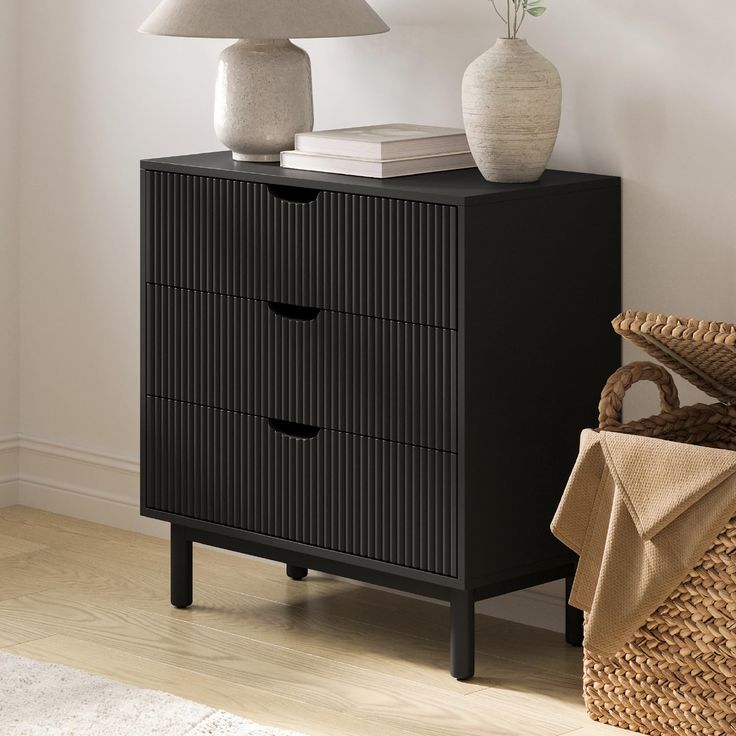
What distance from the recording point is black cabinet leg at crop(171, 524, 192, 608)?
291 cm

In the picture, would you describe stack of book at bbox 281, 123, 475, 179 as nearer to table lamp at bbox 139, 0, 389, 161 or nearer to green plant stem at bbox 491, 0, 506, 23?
table lamp at bbox 139, 0, 389, 161

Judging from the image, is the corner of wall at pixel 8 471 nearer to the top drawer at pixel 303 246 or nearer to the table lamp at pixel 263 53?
the top drawer at pixel 303 246

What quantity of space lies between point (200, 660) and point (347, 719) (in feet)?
1.16

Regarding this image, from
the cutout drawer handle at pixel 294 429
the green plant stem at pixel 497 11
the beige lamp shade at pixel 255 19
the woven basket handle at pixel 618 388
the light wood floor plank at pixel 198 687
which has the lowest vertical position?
the light wood floor plank at pixel 198 687

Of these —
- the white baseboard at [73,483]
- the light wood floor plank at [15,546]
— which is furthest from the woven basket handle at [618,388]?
the light wood floor plank at [15,546]

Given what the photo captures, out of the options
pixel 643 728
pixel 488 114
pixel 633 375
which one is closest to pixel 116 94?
pixel 488 114

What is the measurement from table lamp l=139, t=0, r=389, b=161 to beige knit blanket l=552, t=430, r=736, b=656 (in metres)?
0.83

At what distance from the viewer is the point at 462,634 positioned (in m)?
2.54

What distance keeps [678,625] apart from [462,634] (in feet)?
1.33

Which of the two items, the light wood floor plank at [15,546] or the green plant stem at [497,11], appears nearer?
the green plant stem at [497,11]

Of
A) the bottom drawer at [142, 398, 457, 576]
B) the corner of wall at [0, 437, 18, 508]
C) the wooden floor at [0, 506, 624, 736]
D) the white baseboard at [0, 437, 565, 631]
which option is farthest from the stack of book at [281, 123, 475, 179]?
the corner of wall at [0, 437, 18, 508]

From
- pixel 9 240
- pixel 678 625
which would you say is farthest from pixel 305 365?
pixel 9 240

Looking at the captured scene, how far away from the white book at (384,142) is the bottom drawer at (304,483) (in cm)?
46

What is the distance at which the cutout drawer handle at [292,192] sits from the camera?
263cm
